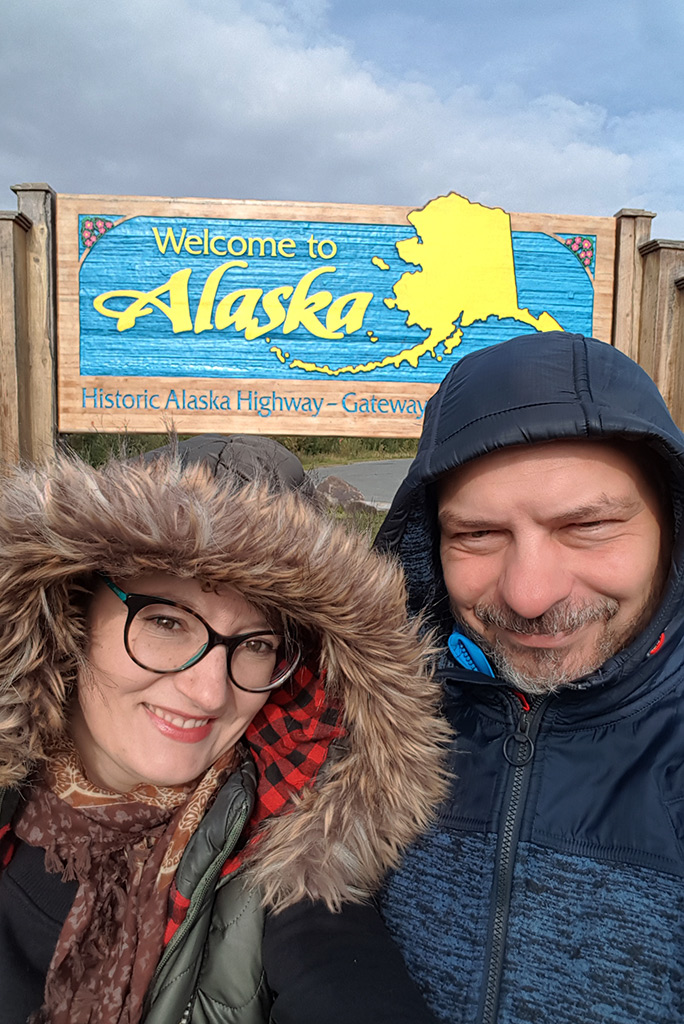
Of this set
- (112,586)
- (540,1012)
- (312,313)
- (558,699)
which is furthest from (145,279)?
(540,1012)

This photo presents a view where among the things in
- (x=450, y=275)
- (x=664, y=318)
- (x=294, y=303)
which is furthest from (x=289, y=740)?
(x=664, y=318)

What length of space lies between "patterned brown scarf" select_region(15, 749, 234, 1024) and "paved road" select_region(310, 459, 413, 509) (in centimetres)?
328

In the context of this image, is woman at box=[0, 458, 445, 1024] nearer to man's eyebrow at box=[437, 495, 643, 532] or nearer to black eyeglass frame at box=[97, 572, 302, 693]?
black eyeglass frame at box=[97, 572, 302, 693]

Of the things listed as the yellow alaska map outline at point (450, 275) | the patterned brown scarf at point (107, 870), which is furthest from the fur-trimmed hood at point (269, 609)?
the yellow alaska map outline at point (450, 275)

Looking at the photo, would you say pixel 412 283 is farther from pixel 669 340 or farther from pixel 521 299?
pixel 669 340

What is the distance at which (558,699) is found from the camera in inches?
47.1

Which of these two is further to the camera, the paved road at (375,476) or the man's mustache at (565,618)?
the paved road at (375,476)

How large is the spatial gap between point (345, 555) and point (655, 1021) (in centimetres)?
90

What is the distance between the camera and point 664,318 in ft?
10.5

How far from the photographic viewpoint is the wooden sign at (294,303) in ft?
10.4

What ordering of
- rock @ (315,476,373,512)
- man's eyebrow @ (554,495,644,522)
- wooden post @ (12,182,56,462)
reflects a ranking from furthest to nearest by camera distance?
rock @ (315,476,373,512) < wooden post @ (12,182,56,462) < man's eyebrow @ (554,495,644,522)

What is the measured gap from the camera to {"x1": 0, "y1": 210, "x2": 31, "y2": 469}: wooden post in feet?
9.44

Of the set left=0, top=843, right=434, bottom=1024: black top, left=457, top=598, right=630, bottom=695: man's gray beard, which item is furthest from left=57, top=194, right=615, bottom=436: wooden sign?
left=0, top=843, right=434, bottom=1024: black top

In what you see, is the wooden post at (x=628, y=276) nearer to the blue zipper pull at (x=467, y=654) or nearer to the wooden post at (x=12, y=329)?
the blue zipper pull at (x=467, y=654)
